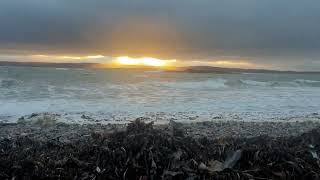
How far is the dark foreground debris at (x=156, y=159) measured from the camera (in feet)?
14.4

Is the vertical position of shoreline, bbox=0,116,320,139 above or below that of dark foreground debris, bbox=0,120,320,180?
below

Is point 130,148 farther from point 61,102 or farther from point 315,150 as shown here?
point 61,102

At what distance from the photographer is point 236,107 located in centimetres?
1571

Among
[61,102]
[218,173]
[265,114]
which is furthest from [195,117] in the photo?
[218,173]

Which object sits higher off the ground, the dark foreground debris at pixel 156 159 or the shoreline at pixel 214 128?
the dark foreground debris at pixel 156 159

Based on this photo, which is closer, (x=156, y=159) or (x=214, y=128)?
(x=156, y=159)

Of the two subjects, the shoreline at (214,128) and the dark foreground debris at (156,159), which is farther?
the shoreline at (214,128)

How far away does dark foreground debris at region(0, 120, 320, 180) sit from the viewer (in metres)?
4.38

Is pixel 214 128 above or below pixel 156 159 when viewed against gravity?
below

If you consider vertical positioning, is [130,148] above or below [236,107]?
above

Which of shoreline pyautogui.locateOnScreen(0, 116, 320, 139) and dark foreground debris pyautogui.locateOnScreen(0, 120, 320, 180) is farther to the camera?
shoreline pyautogui.locateOnScreen(0, 116, 320, 139)

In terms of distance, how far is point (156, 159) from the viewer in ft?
15.1

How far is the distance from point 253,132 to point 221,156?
4211mm

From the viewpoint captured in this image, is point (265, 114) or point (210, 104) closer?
point (265, 114)
